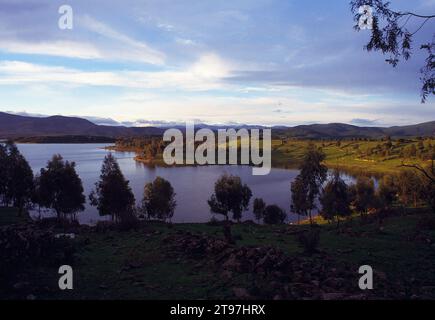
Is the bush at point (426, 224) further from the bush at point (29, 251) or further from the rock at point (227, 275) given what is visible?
the bush at point (29, 251)

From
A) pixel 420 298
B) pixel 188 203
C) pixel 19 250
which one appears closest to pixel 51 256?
pixel 19 250

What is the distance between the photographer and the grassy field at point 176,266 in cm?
1216

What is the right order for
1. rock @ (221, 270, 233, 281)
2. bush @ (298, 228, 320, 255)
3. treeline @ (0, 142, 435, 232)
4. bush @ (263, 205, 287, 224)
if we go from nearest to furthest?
rock @ (221, 270, 233, 281) → bush @ (298, 228, 320, 255) → treeline @ (0, 142, 435, 232) → bush @ (263, 205, 287, 224)

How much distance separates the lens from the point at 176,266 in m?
15.4

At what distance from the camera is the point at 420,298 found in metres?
11.6

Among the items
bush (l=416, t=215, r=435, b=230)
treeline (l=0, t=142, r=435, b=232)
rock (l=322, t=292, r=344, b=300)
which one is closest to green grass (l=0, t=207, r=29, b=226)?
treeline (l=0, t=142, r=435, b=232)

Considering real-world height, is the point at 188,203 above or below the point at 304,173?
below

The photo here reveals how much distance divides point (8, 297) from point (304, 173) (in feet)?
129

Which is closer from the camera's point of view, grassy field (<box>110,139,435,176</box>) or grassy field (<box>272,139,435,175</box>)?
grassy field (<box>110,139,435,176</box>)

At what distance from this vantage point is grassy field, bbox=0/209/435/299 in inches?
479

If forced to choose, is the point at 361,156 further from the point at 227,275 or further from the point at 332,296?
the point at 332,296

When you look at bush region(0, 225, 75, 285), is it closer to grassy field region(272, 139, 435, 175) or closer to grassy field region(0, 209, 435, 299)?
grassy field region(0, 209, 435, 299)

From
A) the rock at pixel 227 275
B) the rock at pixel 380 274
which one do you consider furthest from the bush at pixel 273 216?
the rock at pixel 227 275

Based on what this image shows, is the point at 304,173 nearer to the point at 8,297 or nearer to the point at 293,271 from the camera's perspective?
the point at 293,271
